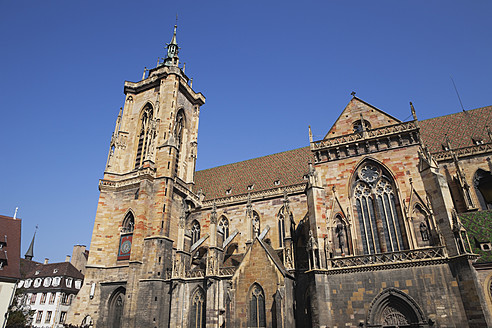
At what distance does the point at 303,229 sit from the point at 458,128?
44.1 ft

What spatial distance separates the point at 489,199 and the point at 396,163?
11.9 m

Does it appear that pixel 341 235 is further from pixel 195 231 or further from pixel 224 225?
pixel 195 231

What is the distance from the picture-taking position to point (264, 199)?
25484mm

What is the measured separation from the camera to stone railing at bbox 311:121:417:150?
55.9ft

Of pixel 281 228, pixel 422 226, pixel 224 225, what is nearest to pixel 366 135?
pixel 422 226

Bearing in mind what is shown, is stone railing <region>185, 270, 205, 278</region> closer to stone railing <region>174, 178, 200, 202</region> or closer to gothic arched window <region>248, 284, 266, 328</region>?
gothic arched window <region>248, 284, 266, 328</region>

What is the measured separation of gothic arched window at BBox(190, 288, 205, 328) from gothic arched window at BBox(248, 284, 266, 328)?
393 cm

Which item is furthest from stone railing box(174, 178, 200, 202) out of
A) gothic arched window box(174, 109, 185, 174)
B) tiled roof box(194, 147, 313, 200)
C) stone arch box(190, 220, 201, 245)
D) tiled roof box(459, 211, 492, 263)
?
tiled roof box(459, 211, 492, 263)

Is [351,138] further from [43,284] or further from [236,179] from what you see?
[43,284]

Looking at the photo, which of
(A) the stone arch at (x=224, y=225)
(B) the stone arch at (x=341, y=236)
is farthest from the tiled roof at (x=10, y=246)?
(B) the stone arch at (x=341, y=236)

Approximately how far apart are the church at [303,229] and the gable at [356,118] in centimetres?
6

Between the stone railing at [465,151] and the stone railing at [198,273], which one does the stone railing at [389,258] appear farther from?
the stone railing at [465,151]

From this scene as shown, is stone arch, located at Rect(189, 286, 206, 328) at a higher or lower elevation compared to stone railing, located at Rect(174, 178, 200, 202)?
lower

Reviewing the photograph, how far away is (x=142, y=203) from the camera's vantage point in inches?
910
